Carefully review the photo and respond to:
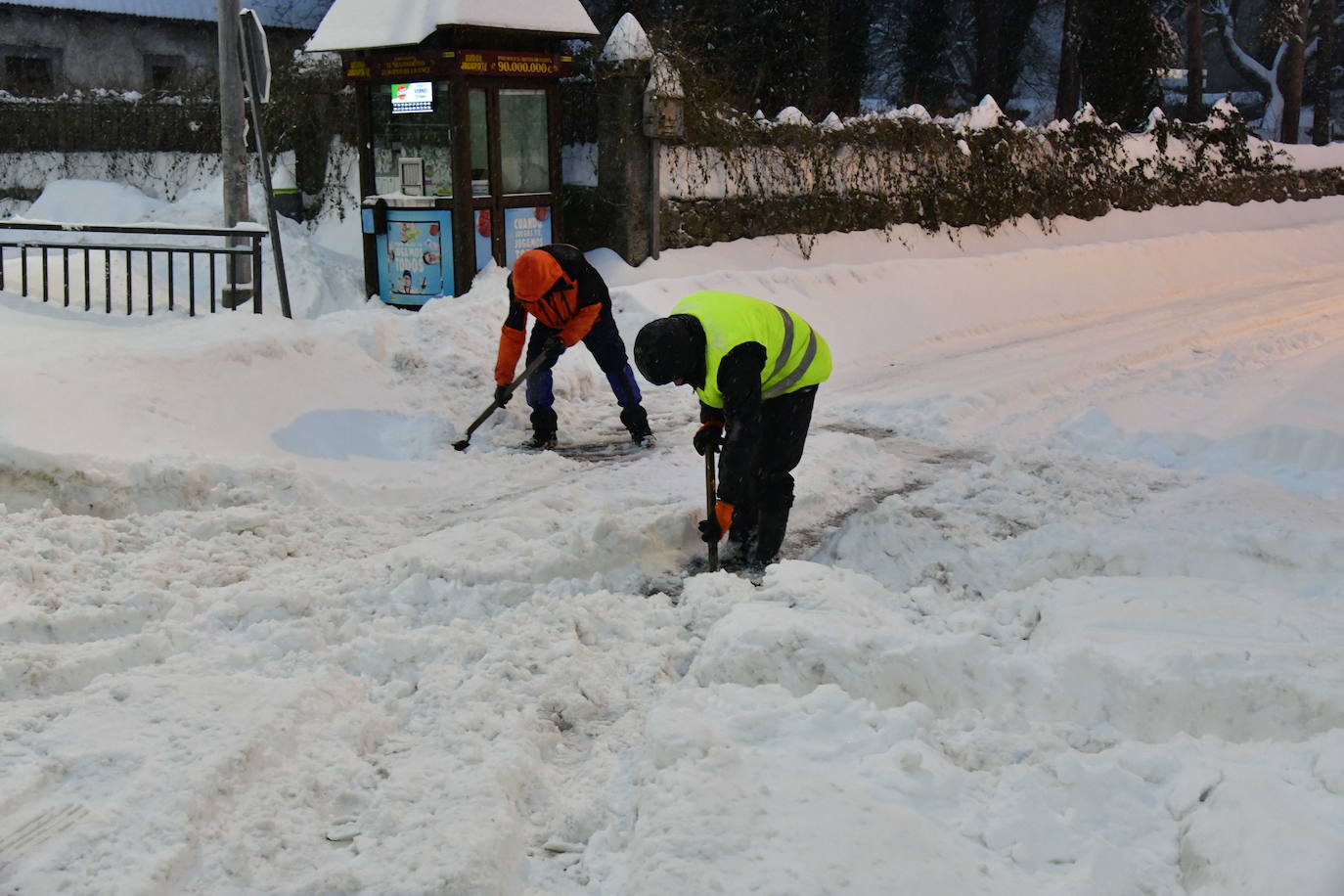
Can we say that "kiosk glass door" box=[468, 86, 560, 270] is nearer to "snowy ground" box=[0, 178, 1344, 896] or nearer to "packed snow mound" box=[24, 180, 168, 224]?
"snowy ground" box=[0, 178, 1344, 896]

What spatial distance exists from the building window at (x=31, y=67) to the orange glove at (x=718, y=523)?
25.0 meters

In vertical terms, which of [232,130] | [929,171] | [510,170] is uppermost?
[929,171]

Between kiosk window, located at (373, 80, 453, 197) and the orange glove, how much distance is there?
23.6 feet

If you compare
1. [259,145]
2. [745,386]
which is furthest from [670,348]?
[259,145]

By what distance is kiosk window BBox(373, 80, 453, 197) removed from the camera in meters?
12.2

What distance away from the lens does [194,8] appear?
2936 cm

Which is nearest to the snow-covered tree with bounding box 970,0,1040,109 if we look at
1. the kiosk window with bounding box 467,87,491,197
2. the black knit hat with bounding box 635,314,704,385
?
the kiosk window with bounding box 467,87,491,197

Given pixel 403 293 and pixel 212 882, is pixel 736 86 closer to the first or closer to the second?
pixel 403 293

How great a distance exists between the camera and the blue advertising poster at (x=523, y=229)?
12695mm

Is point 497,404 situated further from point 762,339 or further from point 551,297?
point 762,339

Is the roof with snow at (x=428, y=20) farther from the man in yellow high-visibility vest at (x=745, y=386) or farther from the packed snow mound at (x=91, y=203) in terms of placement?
the man in yellow high-visibility vest at (x=745, y=386)

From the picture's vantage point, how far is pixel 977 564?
20.4 ft

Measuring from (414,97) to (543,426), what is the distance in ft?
16.7

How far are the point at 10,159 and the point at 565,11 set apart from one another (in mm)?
11293
